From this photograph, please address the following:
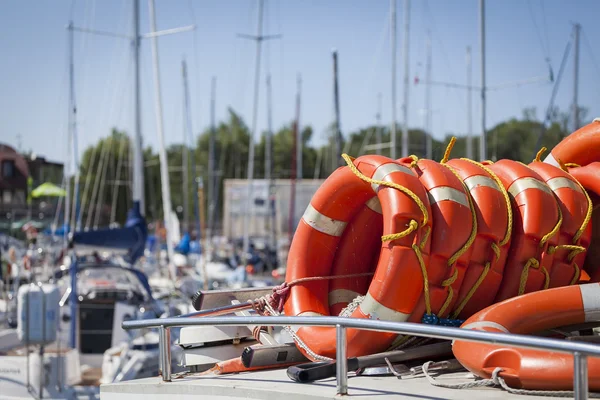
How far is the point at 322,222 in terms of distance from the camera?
19.9 ft

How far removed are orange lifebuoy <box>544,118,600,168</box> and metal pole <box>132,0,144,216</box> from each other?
524 inches

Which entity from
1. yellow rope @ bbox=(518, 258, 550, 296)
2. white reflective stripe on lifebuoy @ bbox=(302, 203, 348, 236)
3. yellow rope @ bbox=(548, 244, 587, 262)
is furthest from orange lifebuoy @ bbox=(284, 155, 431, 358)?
yellow rope @ bbox=(548, 244, 587, 262)

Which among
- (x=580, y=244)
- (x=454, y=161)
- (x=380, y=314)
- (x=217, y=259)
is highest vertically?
(x=454, y=161)

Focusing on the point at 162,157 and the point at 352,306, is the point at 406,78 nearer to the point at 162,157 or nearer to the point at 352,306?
the point at 162,157

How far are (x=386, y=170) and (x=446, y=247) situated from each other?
2.23 feet

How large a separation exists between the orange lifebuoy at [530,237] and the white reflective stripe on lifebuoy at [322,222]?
4.19 feet

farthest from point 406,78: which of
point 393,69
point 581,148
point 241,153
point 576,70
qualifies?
point 241,153

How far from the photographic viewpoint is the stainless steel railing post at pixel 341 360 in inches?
164

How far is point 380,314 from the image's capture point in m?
5.16

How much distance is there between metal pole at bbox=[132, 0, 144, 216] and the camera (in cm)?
1906

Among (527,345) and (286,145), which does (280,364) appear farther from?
(286,145)

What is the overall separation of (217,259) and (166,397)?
106 ft

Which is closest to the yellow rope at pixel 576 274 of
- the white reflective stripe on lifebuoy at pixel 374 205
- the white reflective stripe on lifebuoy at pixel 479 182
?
the white reflective stripe on lifebuoy at pixel 479 182

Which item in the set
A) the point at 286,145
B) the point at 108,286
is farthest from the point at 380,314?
the point at 286,145
